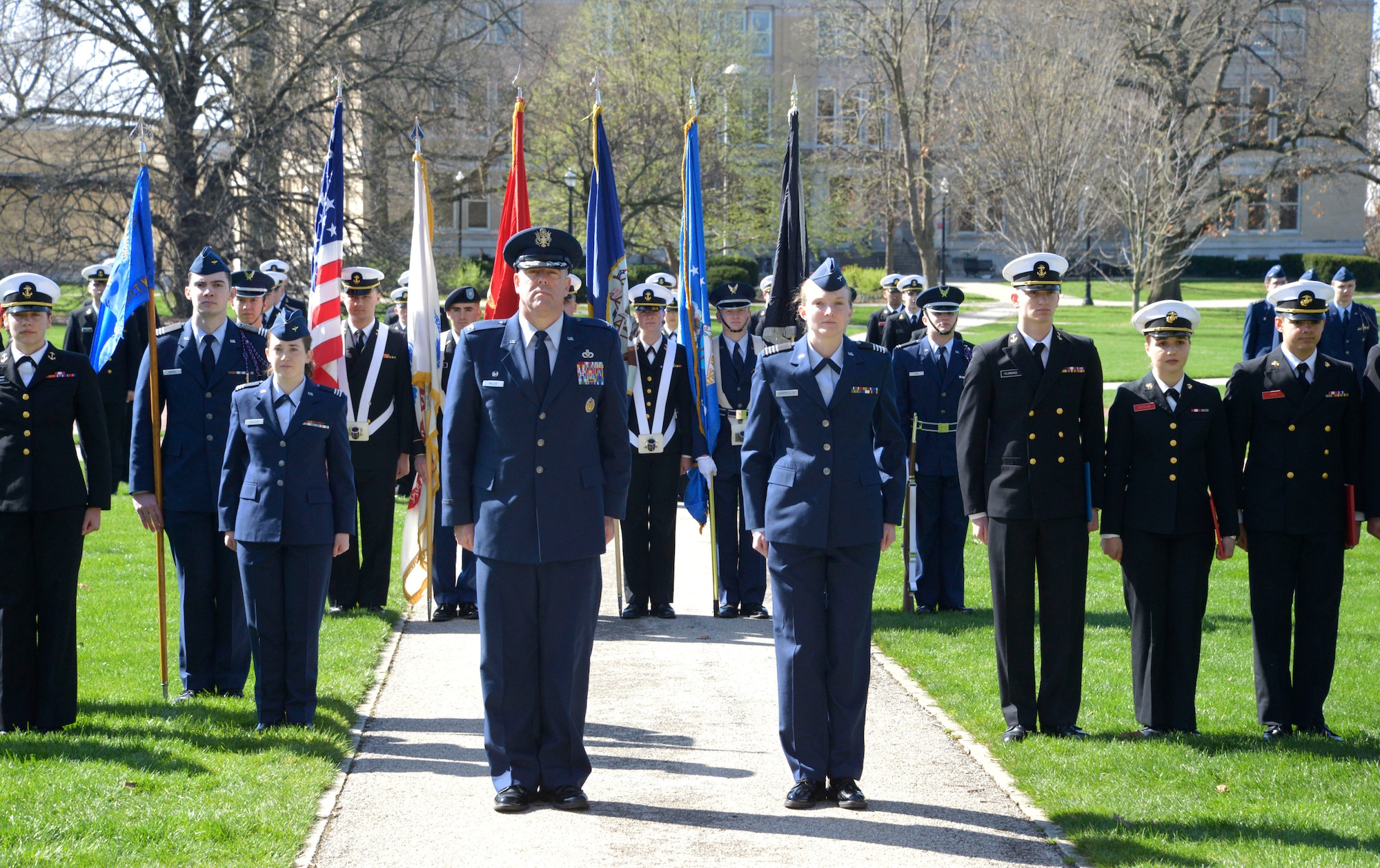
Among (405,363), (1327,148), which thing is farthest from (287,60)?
(1327,148)

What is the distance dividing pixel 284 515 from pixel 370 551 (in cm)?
333

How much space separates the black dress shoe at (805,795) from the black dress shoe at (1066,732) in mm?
1548

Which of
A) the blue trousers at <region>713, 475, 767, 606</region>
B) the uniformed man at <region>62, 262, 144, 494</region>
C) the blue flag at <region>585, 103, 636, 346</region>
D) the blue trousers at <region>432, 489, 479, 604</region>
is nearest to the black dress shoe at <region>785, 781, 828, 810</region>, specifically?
the blue trousers at <region>713, 475, 767, 606</region>

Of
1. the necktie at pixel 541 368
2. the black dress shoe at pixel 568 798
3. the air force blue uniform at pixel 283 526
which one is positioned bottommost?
the black dress shoe at pixel 568 798

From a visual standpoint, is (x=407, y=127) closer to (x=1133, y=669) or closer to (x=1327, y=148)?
(x=1133, y=669)

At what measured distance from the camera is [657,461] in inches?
387

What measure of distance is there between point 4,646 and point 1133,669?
18.5 ft

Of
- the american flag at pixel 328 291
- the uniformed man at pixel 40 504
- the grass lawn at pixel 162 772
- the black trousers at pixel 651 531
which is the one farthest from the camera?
the black trousers at pixel 651 531

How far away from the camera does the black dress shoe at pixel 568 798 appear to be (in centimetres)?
563

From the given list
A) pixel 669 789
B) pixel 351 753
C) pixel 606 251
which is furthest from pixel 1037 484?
pixel 606 251

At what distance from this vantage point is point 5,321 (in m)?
6.68

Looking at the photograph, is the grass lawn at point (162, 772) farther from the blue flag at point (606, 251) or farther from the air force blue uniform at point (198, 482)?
the blue flag at point (606, 251)

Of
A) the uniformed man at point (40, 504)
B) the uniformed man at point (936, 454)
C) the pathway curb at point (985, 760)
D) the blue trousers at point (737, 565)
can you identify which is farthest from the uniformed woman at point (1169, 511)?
the uniformed man at point (40, 504)

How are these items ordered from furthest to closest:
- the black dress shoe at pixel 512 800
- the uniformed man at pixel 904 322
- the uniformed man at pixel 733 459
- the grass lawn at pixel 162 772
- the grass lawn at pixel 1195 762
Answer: the uniformed man at pixel 904 322, the uniformed man at pixel 733 459, the black dress shoe at pixel 512 800, the grass lawn at pixel 1195 762, the grass lawn at pixel 162 772
